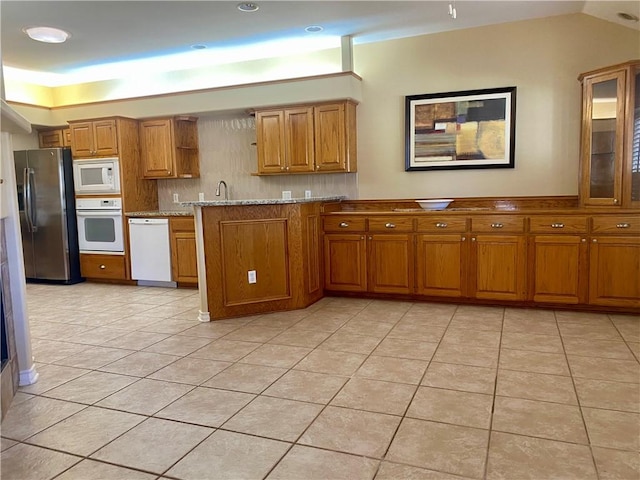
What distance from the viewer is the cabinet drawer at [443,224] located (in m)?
4.26

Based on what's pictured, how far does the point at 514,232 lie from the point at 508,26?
2.05 meters

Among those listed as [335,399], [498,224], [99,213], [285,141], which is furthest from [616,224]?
[99,213]

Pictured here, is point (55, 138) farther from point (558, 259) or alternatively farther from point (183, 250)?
point (558, 259)

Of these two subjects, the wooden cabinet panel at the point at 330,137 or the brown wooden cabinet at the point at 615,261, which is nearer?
the brown wooden cabinet at the point at 615,261

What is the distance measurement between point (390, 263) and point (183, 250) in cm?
241

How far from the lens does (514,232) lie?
13.5ft

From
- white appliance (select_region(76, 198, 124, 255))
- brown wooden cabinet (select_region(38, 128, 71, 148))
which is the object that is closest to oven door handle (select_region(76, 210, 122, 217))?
white appliance (select_region(76, 198, 124, 255))

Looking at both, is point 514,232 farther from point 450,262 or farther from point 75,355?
point 75,355

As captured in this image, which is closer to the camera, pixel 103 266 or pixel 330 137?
pixel 330 137

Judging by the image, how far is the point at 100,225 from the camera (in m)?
5.84

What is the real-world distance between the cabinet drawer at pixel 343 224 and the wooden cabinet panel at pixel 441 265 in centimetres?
58

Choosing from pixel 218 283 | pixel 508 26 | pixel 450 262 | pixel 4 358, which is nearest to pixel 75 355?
pixel 4 358

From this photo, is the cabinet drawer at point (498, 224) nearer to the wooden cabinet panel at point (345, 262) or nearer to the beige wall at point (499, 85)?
the beige wall at point (499, 85)

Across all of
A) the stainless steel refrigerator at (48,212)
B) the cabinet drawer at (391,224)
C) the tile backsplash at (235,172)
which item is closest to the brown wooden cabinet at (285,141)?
the tile backsplash at (235,172)
